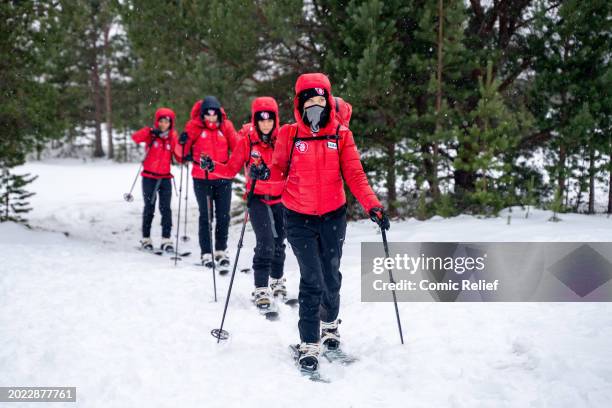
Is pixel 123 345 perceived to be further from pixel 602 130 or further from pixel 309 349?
pixel 602 130

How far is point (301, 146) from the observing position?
3.90m

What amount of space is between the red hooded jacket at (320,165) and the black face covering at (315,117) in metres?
0.04

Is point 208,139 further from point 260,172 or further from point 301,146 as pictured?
point 301,146

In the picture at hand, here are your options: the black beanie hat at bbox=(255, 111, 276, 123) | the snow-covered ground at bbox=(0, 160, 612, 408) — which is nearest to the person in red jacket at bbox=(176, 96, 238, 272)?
the snow-covered ground at bbox=(0, 160, 612, 408)

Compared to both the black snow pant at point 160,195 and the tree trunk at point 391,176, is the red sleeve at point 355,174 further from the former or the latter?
the tree trunk at point 391,176

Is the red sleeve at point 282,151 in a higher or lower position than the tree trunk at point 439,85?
lower

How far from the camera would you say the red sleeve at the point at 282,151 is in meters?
3.95

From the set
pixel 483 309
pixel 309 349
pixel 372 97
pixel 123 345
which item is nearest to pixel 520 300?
pixel 483 309

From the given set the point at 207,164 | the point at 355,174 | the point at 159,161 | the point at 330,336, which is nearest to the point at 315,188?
the point at 355,174

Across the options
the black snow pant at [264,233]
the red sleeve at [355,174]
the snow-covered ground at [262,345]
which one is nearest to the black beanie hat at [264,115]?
the black snow pant at [264,233]

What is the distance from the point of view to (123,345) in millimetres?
4262

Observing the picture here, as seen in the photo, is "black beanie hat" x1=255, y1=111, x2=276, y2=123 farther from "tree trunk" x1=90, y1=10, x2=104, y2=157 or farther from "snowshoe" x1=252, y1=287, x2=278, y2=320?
"tree trunk" x1=90, y1=10, x2=104, y2=157

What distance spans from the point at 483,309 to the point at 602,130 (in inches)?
216

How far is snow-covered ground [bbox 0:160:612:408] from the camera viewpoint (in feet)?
11.2
